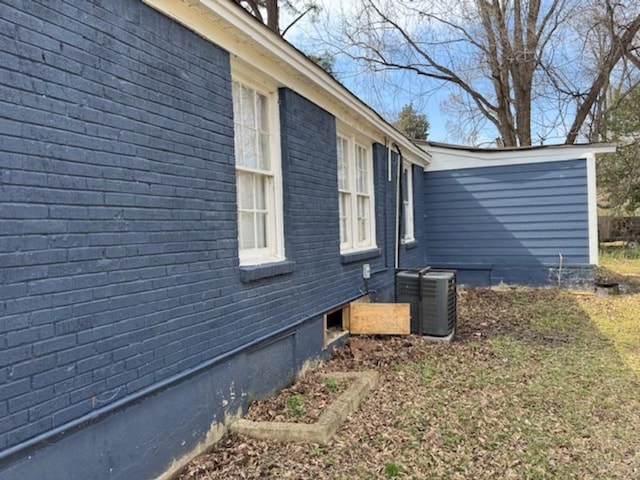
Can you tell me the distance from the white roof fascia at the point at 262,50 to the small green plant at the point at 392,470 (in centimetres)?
325

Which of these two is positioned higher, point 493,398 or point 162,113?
point 162,113

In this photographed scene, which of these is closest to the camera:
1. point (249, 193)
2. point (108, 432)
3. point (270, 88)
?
point (108, 432)

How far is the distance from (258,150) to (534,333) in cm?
478

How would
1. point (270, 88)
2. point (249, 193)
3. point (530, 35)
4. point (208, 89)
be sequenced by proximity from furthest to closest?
1. point (530, 35)
2. point (270, 88)
3. point (249, 193)
4. point (208, 89)

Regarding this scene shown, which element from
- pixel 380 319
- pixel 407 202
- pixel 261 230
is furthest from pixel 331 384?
pixel 407 202

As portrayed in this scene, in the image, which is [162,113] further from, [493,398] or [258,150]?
[493,398]

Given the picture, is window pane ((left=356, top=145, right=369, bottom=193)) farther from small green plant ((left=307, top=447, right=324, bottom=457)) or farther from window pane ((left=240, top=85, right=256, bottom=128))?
small green plant ((left=307, top=447, right=324, bottom=457))

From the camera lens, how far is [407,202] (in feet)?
32.2

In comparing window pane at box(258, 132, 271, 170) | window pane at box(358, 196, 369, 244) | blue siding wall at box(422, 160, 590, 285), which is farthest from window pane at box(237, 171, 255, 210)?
blue siding wall at box(422, 160, 590, 285)

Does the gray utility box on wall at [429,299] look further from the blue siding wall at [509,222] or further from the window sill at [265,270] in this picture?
the blue siding wall at [509,222]

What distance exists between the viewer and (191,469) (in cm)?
301

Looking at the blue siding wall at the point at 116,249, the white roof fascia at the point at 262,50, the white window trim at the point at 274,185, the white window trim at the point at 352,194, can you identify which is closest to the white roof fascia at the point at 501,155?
the white window trim at the point at 352,194

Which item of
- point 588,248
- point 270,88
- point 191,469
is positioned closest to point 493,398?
point 191,469

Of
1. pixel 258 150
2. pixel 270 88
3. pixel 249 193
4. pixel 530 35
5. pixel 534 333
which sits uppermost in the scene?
pixel 530 35
